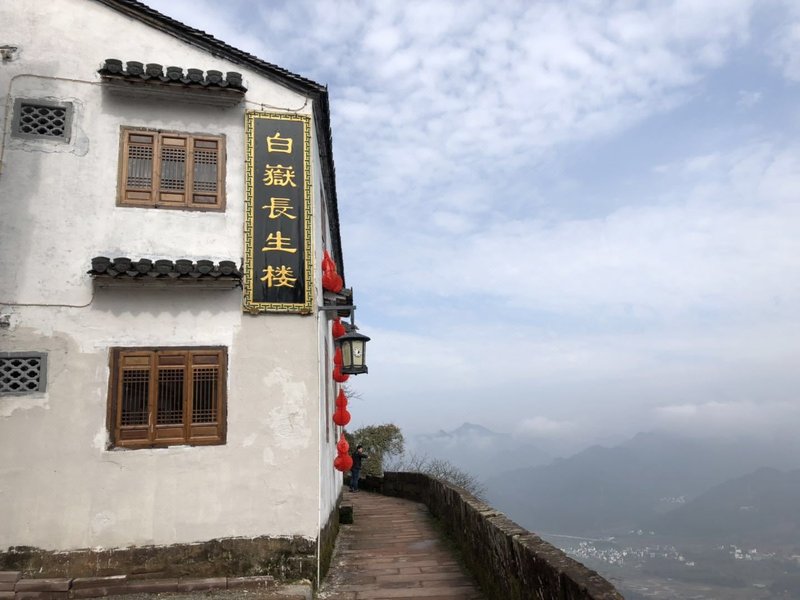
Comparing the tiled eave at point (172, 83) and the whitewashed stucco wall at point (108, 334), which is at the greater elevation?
the tiled eave at point (172, 83)

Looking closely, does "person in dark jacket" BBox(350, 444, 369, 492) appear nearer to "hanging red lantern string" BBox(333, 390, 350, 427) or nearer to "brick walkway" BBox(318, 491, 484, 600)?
"brick walkway" BBox(318, 491, 484, 600)

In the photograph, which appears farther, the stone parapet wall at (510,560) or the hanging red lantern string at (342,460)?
the hanging red lantern string at (342,460)

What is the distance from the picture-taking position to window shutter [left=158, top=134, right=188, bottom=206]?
7.52 meters

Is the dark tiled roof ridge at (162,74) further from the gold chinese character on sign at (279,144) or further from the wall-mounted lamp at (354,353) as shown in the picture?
the wall-mounted lamp at (354,353)

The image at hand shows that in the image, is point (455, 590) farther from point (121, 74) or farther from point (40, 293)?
point (121, 74)

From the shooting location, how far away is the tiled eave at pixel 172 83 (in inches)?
289

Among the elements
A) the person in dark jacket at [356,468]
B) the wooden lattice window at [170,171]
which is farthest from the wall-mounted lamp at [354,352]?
the person in dark jacket at [356,468]

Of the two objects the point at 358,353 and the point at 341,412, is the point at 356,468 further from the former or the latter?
the point at 358,353

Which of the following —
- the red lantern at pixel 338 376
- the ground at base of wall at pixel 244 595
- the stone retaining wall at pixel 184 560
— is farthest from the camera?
the red lantern at pixel 338 376

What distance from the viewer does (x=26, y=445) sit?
6.64 m

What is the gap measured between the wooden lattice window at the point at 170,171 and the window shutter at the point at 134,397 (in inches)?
82.8

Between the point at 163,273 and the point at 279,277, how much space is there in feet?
→ 4.81

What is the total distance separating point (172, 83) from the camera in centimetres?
742

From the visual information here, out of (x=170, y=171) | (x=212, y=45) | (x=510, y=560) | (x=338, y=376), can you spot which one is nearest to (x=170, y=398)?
(x=170, y=171)
